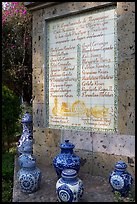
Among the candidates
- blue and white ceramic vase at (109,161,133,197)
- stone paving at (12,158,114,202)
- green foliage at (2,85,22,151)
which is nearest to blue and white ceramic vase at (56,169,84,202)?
stone paving at (12,158,114,202)

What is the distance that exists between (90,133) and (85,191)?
101cm

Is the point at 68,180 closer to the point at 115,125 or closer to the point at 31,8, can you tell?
the point at 115,125

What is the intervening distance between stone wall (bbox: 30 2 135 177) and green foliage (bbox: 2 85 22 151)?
1896mm

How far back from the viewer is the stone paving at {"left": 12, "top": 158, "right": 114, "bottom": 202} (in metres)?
3.45

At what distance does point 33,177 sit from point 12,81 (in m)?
5.93

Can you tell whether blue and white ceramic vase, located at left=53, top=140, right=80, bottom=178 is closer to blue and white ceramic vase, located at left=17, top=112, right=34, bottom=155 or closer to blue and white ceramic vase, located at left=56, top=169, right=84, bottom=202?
blue and white ceramic vase, located at left=56, top=169, right=84, bottom=202

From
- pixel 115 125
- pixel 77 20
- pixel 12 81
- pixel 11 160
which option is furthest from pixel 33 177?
pixel 12 81

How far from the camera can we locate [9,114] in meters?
6.84

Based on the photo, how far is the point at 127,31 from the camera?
3.97 meters

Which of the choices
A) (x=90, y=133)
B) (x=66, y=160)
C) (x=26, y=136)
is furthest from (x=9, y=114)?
(x=66, y=160)

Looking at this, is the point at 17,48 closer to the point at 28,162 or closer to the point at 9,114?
the point at 9,114

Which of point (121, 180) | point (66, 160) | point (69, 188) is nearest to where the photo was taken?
point (69, 188)

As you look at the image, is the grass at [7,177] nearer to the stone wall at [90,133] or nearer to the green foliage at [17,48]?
the stone wall at [90,133]

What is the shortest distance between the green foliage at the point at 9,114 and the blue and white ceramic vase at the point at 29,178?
3.29 m
